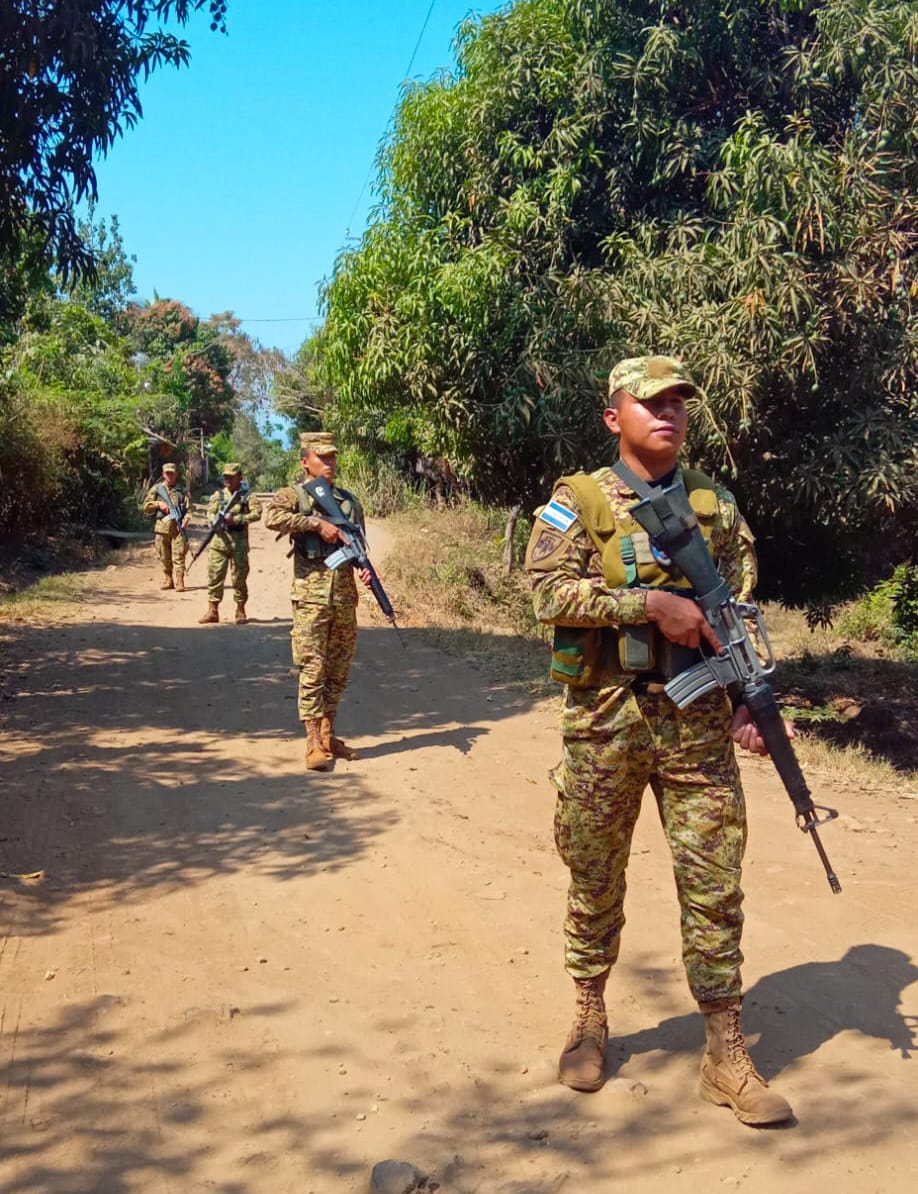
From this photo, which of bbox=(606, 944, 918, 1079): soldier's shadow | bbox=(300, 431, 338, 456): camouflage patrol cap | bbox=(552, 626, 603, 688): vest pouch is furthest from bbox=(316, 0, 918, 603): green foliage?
bbox=(552, 626, 603, 688): vest pouch

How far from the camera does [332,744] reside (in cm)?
722

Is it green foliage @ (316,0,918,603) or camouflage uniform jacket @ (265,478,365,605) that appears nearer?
camouflage uniform jacket @ (265,478,365,605)

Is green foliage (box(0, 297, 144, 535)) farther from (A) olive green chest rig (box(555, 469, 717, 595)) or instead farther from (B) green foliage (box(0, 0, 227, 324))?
(A) olive green chest rig (box(555, 469, 717, 595))

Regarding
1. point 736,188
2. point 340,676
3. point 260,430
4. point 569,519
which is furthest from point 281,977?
point 260,430

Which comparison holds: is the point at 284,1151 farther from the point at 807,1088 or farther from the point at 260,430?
the point at 260,430

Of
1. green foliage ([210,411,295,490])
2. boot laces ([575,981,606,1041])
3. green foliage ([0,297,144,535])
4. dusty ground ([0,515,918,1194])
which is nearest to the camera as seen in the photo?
dusty ground ([0,515,918,1194])

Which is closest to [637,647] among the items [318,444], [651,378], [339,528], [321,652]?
[651,378]

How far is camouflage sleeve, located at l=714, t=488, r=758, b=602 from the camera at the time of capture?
3.35m

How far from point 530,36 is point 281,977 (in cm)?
802

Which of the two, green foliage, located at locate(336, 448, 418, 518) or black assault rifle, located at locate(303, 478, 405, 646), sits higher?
green foliage, located at locate(336, 448, 418, 518)

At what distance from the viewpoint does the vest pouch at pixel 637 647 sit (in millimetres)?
3141

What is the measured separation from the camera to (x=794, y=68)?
8898 mm

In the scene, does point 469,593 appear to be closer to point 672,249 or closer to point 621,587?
point 672,249

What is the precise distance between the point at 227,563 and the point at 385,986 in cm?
966
